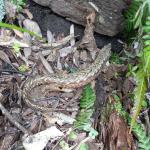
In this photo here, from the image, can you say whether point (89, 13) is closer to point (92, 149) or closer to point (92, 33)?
point (92, 33)

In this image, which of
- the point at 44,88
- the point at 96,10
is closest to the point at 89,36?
the point at 96,10

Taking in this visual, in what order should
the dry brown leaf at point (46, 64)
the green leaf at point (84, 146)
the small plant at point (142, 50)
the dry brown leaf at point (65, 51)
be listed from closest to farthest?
1. the small plant at point (142, 50)
2. the green leaf at point (84, 146)
3. the dry brown leaf at point (46, 64)
4. the dry brown leaf at point (65, 51)

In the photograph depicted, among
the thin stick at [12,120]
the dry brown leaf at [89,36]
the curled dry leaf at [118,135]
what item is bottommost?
the curled dry leaf at [118,135]

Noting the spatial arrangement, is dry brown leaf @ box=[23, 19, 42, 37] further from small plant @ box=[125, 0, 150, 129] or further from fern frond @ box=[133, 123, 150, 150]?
fern frond @ box=[133, 123, 150, 150]

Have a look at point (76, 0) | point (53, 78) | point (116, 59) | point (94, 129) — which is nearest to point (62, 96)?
point (53, 78)

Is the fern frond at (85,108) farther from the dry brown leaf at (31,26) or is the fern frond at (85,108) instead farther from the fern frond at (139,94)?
the dry brown leaf at (31,26)

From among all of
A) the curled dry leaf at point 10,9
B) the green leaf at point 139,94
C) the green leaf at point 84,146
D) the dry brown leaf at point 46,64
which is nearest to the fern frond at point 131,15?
the green leaf at point 139,94

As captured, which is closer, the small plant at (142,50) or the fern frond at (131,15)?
the small plant at (142,50)

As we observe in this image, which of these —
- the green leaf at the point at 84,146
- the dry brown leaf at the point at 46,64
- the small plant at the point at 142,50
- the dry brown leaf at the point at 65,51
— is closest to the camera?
the small plant at the point at 142,50
